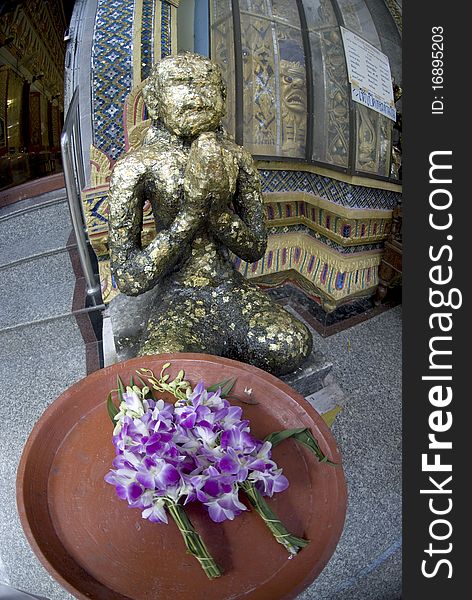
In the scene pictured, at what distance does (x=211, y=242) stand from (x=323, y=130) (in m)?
1.07

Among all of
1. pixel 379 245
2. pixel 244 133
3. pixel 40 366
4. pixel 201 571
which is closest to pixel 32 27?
pixel 244 133

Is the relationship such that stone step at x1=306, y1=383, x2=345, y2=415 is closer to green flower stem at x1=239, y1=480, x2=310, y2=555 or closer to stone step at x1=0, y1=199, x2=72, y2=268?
green flower stem at x1=239, y1=480, x2=310, y2=555

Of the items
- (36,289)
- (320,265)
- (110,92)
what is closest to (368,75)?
(320,265)

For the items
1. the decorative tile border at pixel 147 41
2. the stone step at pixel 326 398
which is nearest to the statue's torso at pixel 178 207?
the stone step at pixel 326 398

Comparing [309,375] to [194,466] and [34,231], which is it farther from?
[34,231]

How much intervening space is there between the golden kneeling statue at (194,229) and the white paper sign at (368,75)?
0.99 meters

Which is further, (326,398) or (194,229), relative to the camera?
(326,398)

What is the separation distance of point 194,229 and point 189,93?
0.28 metres

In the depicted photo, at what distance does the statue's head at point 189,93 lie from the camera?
1.09 metres

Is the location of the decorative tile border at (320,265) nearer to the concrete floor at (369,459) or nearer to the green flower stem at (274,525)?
the concrete floor at (369,459)

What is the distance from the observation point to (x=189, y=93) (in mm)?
1092

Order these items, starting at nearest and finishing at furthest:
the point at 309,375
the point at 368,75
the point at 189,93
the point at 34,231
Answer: the point at 189,93 < the point at 309,375 < the point at 368,75 < the point at 34,231

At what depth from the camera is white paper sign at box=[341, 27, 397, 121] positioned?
6.61ft

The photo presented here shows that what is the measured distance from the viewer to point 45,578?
1.40 m
